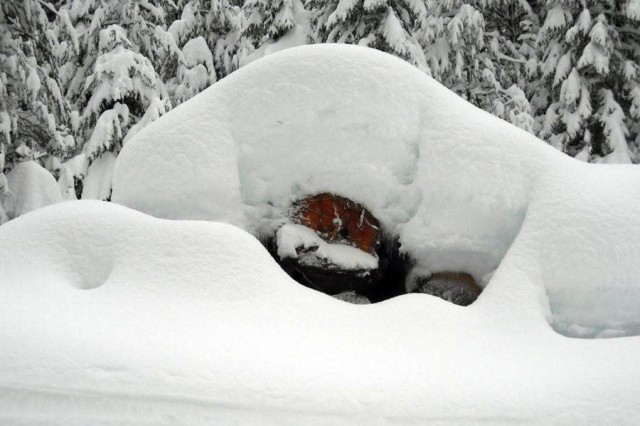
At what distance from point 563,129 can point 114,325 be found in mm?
12403

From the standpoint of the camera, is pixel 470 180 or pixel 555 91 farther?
pixel 555 91

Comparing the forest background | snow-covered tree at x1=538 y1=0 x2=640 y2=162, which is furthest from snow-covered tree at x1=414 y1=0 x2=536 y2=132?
snow-covered tree at x1=538 y1=0 x2=640 y2=162

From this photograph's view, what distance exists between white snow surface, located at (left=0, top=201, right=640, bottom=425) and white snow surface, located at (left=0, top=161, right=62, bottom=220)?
7.36 metres

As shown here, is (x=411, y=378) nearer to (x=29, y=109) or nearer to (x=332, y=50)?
(x=332, y=50)

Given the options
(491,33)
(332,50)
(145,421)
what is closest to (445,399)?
(145,421)

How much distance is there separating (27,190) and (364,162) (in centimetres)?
809

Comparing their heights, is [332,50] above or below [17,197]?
above

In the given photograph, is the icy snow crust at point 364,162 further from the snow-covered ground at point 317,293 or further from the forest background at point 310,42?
the forest background at point 310,42

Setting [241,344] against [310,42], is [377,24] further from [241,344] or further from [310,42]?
[241,344]

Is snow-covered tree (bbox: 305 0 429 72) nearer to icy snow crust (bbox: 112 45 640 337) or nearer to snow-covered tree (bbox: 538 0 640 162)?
snow-covered tree (bbox: 538 0 640 162)

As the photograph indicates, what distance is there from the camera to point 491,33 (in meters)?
15.4

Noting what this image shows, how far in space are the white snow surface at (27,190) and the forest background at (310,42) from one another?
216 millimetres

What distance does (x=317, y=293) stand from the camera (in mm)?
2869

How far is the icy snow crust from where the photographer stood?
329 centimetres
